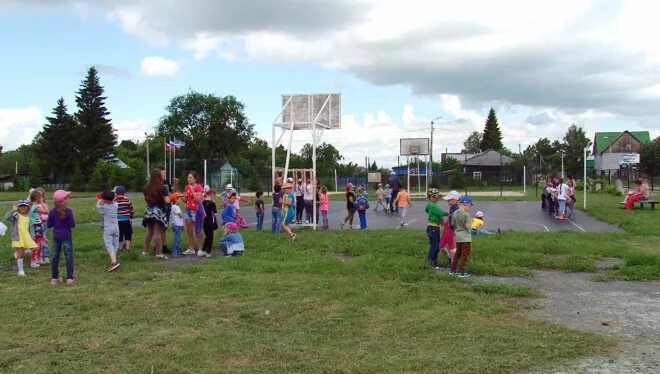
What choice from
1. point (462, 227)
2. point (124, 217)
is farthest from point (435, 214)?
point (124, 217)

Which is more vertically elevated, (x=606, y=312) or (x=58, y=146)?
(x=58, y=146)

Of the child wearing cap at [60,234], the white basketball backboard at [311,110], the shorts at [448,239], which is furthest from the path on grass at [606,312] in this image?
the white basketball backboard at [311,110]

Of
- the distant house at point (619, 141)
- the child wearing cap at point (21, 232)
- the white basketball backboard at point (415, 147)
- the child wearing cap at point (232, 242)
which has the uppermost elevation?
the distant house at point (619, 141)

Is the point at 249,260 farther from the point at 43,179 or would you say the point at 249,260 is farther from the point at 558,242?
the point at 43,179

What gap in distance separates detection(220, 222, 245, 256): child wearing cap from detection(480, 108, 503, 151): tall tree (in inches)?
4724

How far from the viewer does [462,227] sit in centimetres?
986

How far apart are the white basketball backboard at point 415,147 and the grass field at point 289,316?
32.9 meters

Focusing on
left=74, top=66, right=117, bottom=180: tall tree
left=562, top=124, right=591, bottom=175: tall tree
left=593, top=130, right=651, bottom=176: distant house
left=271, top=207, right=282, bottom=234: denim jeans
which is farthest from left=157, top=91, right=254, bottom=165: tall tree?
left=271, top=207, right=282, bottom=234: denim jeans

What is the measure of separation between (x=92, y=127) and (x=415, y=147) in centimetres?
5011

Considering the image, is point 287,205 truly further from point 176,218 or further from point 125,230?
point 125,230

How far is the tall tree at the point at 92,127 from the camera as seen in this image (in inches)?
3036

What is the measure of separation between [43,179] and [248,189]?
3513cm

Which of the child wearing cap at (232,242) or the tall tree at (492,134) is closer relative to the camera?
the child wearing cap at (232,242)

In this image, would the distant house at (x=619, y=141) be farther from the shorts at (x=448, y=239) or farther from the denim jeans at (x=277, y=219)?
the shorts at (x=448, y=239)
